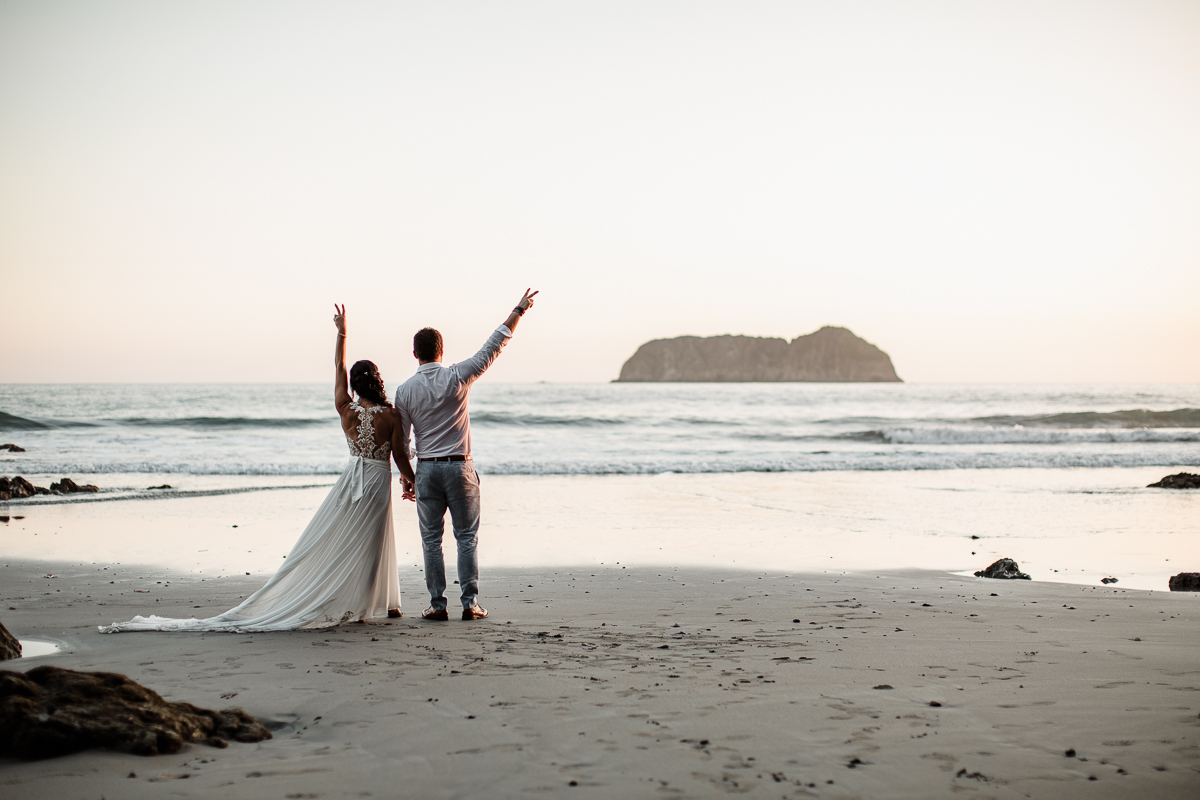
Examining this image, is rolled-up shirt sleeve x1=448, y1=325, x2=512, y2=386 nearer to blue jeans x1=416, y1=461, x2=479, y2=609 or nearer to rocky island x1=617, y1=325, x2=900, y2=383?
blue jeans x1=416, y1=461, x2=479, y2=609

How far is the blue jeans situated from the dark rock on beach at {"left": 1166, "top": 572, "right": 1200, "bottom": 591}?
604 cm

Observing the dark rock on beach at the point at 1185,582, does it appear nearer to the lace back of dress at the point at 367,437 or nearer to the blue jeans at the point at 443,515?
the blue jeans at the point at 443,515

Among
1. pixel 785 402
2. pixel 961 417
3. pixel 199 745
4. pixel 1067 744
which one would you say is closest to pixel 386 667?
pixel 199 745

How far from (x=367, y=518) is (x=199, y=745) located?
2553 millimetres

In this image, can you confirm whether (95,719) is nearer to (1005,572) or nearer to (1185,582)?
(1005,572)

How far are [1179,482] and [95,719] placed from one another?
58.6 ft

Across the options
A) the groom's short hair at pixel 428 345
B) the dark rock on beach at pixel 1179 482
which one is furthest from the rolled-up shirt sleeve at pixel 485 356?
the dark rock on beach at pixel 1179 482

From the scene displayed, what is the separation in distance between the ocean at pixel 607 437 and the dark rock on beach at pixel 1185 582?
1235 cm

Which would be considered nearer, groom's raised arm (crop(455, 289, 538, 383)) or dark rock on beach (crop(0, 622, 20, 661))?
dark rock on beach (crop(0, 622, 20, 661))

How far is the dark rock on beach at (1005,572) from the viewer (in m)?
7.36

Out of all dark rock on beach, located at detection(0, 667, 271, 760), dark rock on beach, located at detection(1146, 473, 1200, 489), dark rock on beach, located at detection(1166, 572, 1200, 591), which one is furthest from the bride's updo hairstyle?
dark rock on beach, located at detection(1146, 473, 1200, 489)

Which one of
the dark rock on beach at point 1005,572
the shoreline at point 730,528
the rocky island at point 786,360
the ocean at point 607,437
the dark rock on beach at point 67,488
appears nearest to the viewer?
the dark rock on beach at point 1005,572

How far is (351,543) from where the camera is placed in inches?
218

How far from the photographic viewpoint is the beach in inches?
113
